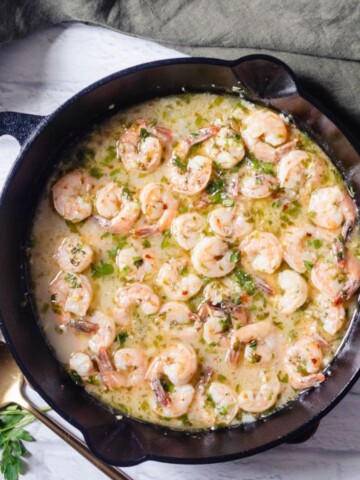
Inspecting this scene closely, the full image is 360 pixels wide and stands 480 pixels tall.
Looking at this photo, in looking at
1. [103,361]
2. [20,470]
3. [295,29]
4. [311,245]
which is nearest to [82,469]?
[20,470]

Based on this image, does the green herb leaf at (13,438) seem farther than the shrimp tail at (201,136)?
Yes

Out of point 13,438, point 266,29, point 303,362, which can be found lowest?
point 13,438

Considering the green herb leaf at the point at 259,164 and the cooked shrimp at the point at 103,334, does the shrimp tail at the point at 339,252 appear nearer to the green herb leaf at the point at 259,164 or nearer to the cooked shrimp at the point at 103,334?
the green herb leaf at the point at 259,164

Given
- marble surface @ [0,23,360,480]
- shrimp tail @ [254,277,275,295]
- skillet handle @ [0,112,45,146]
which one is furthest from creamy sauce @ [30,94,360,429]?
skillet handle @ [0,112,45,146]

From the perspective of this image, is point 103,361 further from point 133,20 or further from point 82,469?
point 133,20

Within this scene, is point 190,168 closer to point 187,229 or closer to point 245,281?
point 187,229

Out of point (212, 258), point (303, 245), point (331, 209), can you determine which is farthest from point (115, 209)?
point (331, 209)

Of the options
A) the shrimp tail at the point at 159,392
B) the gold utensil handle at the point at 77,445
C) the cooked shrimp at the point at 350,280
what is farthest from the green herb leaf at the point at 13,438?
the cooked shrimp at the point at 350,280
